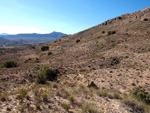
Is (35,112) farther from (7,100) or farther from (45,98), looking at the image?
(7,100)

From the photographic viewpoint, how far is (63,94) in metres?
7.81

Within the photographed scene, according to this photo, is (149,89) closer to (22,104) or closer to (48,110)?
(48,110)

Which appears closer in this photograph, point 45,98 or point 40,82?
point 45,98

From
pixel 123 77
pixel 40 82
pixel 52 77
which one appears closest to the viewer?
pixel 123 77

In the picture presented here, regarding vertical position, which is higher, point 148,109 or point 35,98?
point 148,109

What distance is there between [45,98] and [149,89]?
8800 millimetres

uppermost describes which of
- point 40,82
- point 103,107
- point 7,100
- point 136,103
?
point 136,103

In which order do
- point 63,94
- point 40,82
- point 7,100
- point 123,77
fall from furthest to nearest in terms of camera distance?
point 40,82
point 123,77
point 63,94
point 7,100

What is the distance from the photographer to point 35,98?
696 centimetres

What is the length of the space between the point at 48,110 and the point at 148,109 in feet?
19.2

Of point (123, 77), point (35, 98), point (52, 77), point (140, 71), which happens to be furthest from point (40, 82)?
point (140, 71)

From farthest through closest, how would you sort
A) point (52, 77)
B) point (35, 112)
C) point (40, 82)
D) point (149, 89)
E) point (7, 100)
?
point (52, 77), point (40, 82), point (149, 89), point (7, 100), point (35, 112)

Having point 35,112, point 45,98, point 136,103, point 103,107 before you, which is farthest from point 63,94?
point 136,103

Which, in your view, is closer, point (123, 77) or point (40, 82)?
point (123, 77)
